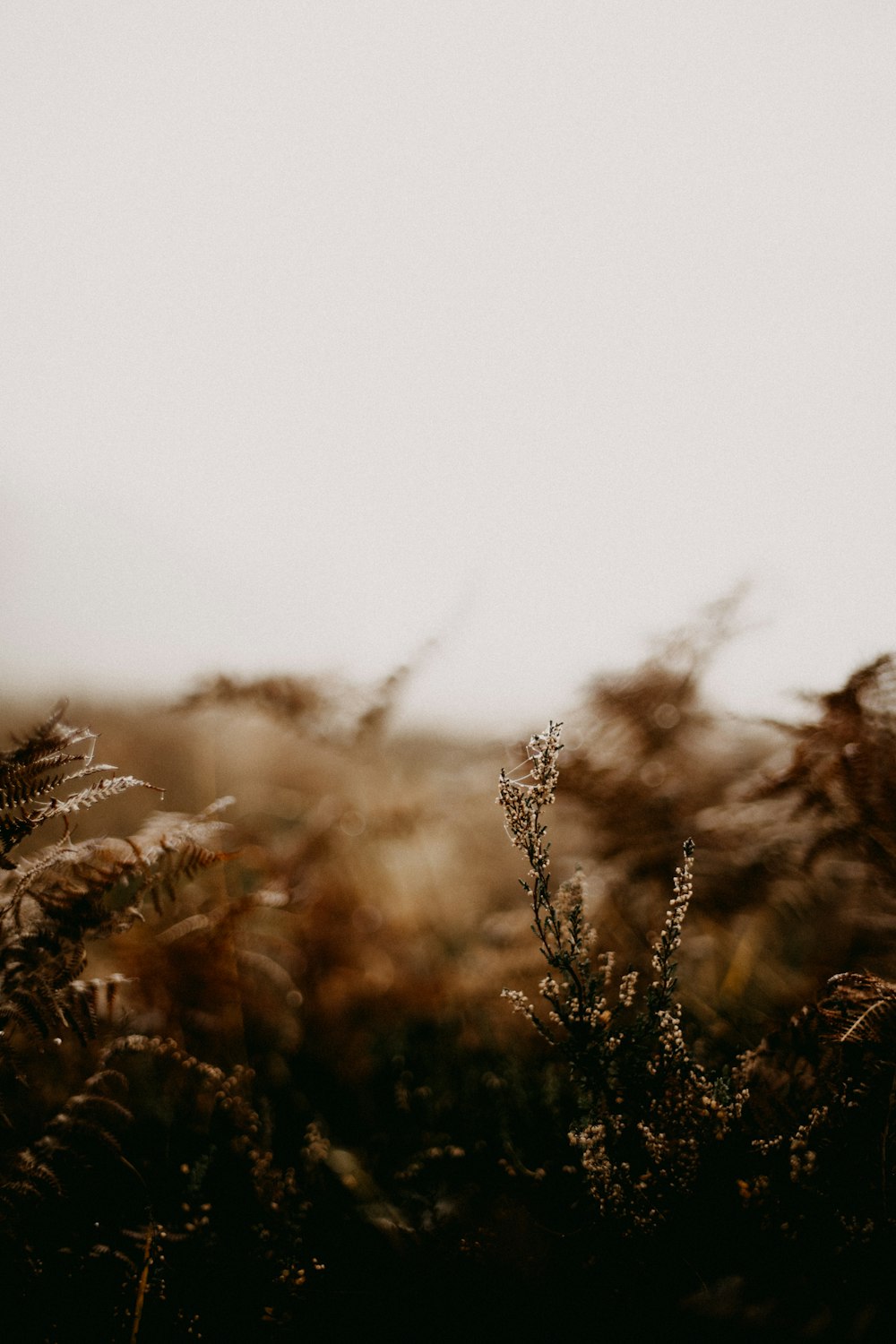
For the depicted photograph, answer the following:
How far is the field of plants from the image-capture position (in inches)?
45.9

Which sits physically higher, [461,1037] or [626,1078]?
[461,1037]

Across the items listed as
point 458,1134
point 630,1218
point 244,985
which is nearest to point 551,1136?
point 458,1134

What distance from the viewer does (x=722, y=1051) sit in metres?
1.45

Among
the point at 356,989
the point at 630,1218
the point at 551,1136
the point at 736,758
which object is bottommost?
the point at 630,1218

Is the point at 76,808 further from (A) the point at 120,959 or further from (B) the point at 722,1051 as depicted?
(B) the point at 722,1051

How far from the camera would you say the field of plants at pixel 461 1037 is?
1.17 m

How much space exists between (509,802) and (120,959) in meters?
1.48

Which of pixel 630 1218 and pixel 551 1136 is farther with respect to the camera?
pixel 551 1136

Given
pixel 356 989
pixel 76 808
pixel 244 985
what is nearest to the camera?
pixel 76 808

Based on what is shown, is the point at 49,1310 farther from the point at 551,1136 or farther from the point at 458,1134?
the point at 551,1136

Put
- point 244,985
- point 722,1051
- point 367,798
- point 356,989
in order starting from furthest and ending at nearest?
point 367,798 → point 356,989 → point 244,985 → point 722,1051

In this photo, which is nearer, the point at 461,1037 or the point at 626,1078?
the point at 626,1078

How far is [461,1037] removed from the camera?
212cm

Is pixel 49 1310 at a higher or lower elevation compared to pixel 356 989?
lower
